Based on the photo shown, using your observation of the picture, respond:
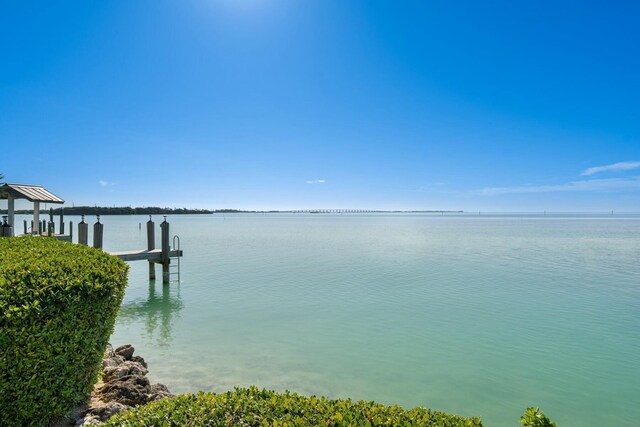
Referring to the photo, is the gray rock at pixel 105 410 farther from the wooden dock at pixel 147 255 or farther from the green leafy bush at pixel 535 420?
the wooden dock at pixel 147 255

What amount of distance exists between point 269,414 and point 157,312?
12706 mm

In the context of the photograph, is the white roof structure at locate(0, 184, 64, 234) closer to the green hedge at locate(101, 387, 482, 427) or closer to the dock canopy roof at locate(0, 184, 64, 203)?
the dock canopy roof at locate(0, 184, 64, 203)

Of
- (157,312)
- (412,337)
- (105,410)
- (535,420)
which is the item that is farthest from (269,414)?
(157,312)

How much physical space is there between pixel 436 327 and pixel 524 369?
3.17 meters

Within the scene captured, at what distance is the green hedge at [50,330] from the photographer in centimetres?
381

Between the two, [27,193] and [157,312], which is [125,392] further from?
[27,193]

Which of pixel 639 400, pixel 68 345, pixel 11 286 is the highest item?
pixel 11 286

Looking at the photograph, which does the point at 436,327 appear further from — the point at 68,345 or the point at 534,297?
the point at 68,345

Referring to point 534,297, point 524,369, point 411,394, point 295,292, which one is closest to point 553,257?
point 534,297

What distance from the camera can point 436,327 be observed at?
11.9 m

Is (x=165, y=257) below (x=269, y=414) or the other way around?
below

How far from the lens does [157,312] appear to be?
14109 millimetres

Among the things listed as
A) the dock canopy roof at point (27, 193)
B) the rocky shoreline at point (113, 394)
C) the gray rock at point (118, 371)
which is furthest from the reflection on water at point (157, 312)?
the dock canopy roof at point (27, 193)

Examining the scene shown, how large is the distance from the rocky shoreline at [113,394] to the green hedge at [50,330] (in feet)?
0.77
